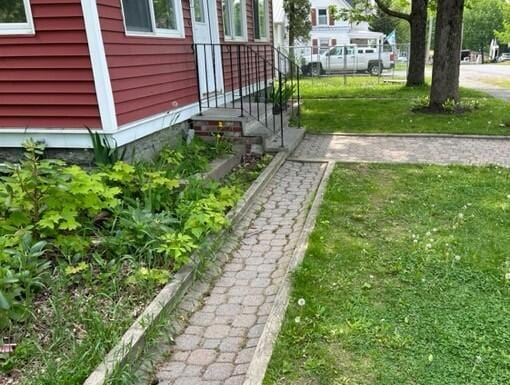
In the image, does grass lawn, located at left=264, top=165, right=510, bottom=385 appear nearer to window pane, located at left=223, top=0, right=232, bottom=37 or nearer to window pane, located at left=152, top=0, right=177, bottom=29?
window pane, located at left=152, top=0, right=177, bottom=29

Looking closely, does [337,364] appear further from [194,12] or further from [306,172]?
[194,12]

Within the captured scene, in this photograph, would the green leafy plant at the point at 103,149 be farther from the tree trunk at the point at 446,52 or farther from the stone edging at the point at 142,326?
the tree trunk at the point at 446,52

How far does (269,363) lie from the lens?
7.79ft

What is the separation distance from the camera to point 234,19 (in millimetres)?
8656

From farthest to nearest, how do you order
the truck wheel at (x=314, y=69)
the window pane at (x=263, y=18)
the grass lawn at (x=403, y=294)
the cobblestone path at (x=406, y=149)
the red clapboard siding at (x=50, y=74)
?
the truck wheel at (x=314, y=69) < the window pane at (x=263, y=18) < the cobblestone path at (x=406, y=149) < the red clapboard siding at (x=50, y=74) < the grass lawn at (x=403, y=294)

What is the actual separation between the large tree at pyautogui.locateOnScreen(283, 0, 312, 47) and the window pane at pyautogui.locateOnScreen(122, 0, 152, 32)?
2514cm

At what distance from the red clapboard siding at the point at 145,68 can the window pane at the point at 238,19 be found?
2388 mm

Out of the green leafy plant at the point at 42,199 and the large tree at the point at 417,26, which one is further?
the large tree at the point at 417,26

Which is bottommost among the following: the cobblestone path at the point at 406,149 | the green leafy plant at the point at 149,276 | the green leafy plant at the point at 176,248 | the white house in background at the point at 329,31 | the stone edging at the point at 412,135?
the cobblestone path at the point at 406,149

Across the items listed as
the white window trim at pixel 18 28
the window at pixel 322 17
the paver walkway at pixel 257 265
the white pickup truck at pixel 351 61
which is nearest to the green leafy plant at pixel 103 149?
the white window trim at pixel 18 28

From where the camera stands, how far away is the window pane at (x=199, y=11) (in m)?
7.10

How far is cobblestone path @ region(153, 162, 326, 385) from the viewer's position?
8.02 feet

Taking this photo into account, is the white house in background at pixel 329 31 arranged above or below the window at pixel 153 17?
above

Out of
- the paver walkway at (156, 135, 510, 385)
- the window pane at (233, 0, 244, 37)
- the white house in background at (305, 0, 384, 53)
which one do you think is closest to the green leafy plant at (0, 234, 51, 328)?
the paver walkway at (156, 135, 510, 385)
